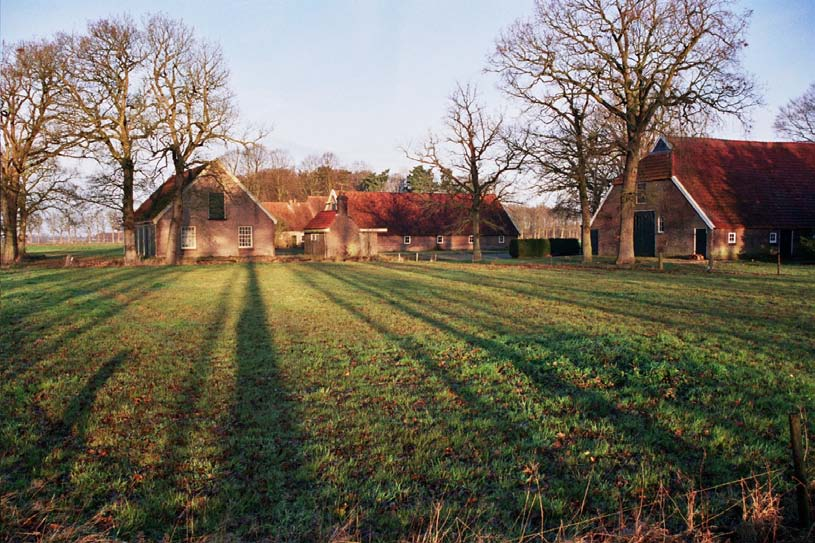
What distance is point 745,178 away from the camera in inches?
1492

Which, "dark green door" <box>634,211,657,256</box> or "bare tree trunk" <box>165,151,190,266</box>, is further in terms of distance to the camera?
"dark green door" <box>634,211,657,256</box>

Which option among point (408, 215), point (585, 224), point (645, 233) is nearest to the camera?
point (585, 224)

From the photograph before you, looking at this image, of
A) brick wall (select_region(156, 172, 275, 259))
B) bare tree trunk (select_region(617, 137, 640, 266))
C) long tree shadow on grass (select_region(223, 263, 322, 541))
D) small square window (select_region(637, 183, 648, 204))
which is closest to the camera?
long tree shadow on grass (select_region(223, 263, 322, 541))

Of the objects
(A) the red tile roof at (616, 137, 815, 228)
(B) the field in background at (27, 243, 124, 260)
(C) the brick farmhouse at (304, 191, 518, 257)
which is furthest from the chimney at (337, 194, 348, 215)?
(A) the red tile roof at (616, 137, 815, 228)

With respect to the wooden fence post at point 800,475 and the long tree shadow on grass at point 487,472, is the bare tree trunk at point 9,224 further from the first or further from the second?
the wooden fence post at point 800,475

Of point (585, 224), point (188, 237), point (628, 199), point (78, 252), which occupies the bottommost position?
point (78, 252)

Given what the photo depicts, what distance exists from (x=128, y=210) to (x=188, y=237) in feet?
23.4

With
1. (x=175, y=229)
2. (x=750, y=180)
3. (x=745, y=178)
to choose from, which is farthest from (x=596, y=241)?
(x=175, y=229)

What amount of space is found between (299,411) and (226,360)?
2964 millimetres

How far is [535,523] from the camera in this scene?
13.9 feet

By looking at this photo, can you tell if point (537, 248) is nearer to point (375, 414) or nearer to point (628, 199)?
point (628, 199)

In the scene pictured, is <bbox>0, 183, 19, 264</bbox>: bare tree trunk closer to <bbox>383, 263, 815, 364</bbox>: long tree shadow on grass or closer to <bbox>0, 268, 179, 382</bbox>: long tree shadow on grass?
<bbox>0, 268, 179, 382</bbox>: long tree shadow on grass

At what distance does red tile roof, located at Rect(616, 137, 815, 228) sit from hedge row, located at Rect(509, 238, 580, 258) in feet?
28.6

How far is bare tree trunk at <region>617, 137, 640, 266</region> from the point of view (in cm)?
2870
